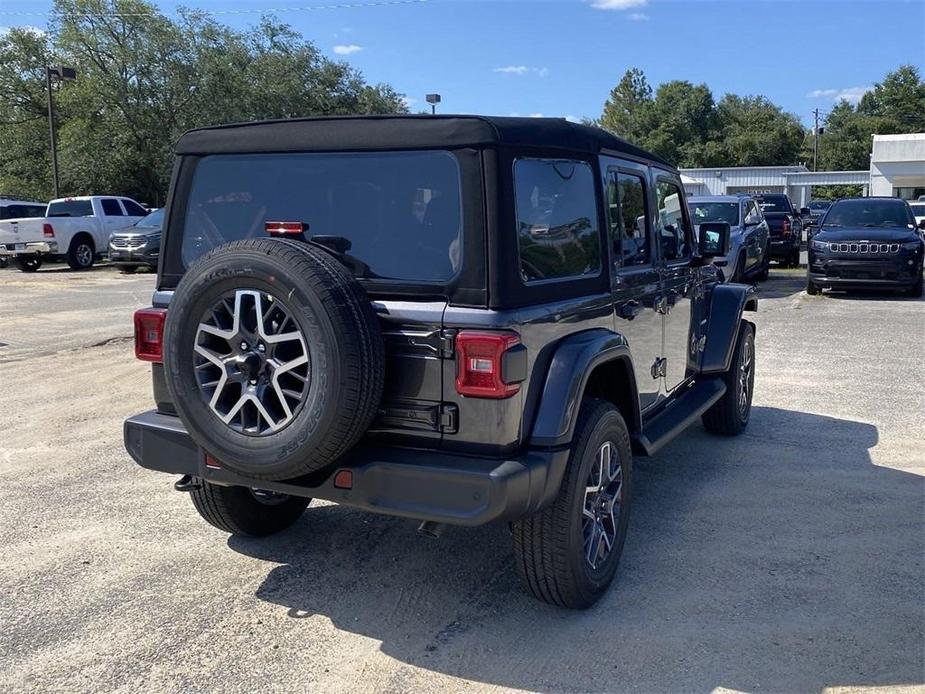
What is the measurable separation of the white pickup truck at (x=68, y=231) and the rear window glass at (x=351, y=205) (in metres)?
19.3

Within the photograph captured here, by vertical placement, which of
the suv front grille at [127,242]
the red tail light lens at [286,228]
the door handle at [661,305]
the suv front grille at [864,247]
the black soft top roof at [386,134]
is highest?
the suv front grille at [127,242]

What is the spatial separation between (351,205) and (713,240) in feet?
9.49

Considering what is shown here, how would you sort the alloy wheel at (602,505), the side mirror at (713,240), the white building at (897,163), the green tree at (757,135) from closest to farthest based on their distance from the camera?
the alloy wheel at (602,505), the side mirror at (713,240), the white building at (897,163), the green tree at (757,135)

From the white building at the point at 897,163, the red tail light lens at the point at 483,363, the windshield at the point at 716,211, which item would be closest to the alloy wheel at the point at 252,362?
the red tail light lens at the point at 483,363

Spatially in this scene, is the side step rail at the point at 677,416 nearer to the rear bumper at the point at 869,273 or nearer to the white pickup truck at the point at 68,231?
the rear bumper at the point at 869,273

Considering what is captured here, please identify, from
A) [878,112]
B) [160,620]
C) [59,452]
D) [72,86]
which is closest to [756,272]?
[59,452]

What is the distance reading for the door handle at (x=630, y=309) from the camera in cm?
416

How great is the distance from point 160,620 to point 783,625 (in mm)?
2584

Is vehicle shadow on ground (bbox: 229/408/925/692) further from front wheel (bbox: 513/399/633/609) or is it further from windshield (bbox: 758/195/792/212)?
windshield (bbox: 758/195/792/212)

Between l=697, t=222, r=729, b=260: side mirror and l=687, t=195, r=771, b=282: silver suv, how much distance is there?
861 centimetres

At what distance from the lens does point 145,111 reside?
115 ft

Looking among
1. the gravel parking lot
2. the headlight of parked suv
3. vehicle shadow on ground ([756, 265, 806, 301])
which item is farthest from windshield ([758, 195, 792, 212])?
the gravel parking lot

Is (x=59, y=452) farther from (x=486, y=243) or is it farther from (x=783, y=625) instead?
(x=783, y=625)

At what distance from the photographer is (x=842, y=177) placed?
5131 centimetres
